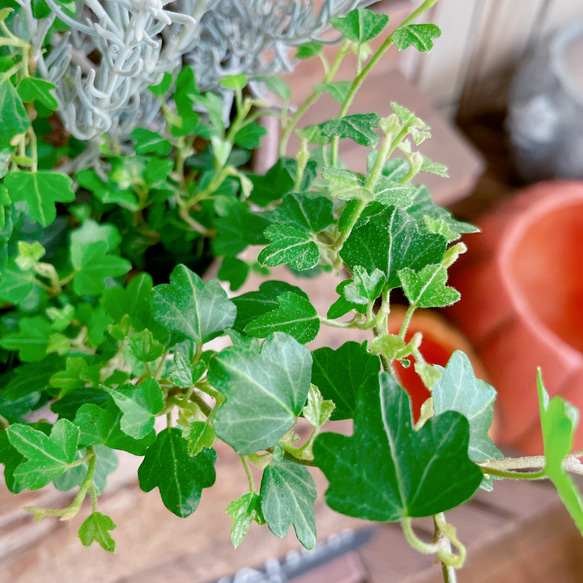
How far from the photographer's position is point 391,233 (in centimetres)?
24

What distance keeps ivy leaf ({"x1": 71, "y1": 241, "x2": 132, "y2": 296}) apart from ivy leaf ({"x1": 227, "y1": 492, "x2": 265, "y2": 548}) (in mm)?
147

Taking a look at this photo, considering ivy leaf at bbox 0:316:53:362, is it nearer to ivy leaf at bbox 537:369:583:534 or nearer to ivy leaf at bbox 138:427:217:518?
ivy leaf at bbox 138:427:217:518

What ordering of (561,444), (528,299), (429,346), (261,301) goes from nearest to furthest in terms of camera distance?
(561,444) → (261,301) → (429,346) → (528,299)

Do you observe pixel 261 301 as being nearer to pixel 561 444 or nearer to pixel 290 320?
pixel 290 320

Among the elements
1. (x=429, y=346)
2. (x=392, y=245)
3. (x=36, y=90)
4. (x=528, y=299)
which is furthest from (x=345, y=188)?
(x=528, y=299)

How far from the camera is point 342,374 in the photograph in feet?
0.78

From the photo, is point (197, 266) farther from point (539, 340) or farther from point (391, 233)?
point (539, 340)

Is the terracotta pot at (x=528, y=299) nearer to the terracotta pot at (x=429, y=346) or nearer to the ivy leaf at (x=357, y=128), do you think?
the terracotta pot at (x=429, y=346)

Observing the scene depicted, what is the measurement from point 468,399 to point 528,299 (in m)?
0.76

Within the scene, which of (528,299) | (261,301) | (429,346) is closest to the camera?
(261,301)

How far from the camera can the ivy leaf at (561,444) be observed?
0.16 meters

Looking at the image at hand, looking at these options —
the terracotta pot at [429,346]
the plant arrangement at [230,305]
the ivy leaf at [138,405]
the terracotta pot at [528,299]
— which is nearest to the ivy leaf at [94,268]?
the plant arrangement at [230,305]

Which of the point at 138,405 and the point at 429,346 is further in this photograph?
the point at 429,346

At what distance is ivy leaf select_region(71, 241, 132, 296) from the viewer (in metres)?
0.32
